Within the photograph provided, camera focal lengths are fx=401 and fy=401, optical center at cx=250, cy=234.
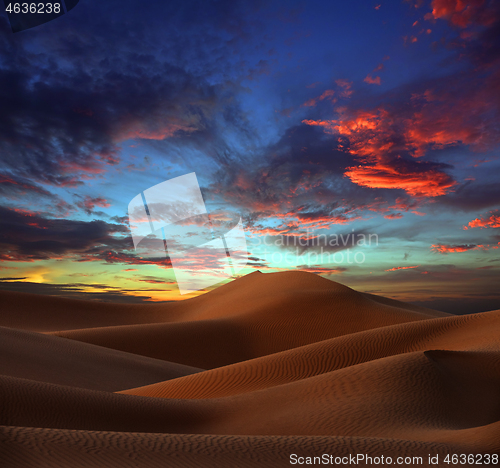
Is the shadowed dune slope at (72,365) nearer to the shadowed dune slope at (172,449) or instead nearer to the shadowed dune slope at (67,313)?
the shadowed dune slope at (172,449)

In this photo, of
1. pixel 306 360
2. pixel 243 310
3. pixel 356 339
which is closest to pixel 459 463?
pixel 306 360

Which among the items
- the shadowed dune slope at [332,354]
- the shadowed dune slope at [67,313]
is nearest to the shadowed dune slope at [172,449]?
the shadowed dune slope at [332,354]

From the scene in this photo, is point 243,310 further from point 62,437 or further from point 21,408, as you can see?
point 62,437

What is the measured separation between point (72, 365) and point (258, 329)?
18.3 m

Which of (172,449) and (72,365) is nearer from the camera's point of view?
(172,449)

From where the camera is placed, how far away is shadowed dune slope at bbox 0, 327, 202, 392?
13.6 metres

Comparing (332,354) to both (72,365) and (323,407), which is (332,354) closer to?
(323,407)

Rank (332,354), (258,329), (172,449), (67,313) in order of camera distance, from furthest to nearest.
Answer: (67,313), (258,329), (332,354), (172,449)

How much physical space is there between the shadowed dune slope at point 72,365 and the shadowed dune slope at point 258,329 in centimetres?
764

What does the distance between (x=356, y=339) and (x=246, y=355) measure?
1407cm

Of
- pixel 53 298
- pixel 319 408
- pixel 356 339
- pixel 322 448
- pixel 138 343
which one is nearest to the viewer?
pixel 322 448

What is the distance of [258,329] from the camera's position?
31719 mm

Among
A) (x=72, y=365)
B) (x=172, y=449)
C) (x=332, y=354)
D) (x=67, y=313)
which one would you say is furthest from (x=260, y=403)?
(x=67, y=313)

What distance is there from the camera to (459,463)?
505cm
